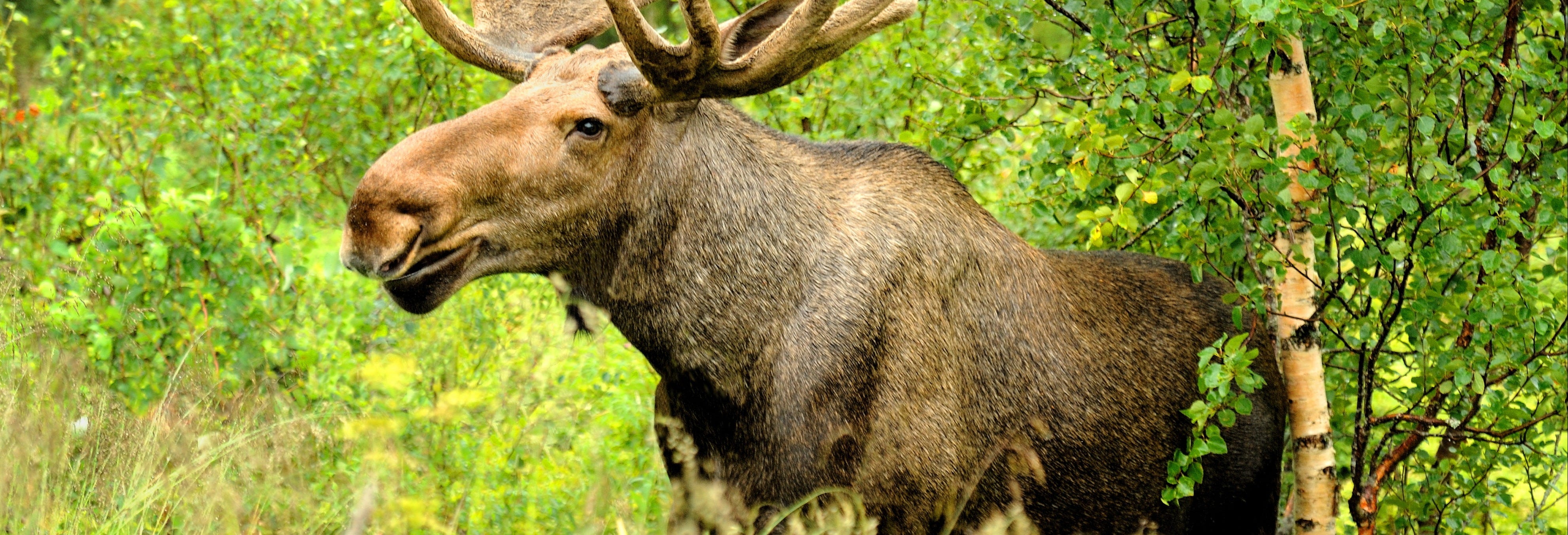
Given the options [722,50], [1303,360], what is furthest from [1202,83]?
[722,50]

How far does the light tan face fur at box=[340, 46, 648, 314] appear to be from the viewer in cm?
338

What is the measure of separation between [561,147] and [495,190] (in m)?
0.21

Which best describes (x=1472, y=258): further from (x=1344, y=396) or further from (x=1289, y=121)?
(x=1344, y=396)

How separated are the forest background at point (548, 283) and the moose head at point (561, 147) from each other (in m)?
0.38

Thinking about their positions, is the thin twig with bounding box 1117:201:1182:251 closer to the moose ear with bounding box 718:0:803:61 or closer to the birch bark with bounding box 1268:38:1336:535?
the birch bark with bounding box 1268:38:1336:535

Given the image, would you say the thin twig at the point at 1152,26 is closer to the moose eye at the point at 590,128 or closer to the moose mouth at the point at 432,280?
the moose eye at the point at 590,128

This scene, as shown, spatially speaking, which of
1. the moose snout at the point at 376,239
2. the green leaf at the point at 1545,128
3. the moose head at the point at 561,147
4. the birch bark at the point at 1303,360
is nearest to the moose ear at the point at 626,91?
the moose head at the point at 561,147

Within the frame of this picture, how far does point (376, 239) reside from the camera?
334 cm

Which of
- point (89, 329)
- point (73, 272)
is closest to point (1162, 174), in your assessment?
point (89, 329)

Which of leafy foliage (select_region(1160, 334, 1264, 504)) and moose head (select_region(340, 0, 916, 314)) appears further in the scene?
leafy foliage (select_region(1160, 334, 1264, 504))

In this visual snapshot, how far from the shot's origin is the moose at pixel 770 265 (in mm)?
3578

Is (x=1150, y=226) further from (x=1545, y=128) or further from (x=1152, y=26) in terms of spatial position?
(x=1545, y=128)

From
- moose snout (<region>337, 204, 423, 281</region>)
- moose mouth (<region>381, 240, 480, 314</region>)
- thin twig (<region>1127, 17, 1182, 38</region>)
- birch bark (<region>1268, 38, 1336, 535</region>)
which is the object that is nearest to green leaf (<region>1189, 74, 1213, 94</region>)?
thin twig (<region>1127, 17, 1182, 38</region>)

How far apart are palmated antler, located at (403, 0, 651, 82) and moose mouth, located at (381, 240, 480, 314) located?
759 mm
